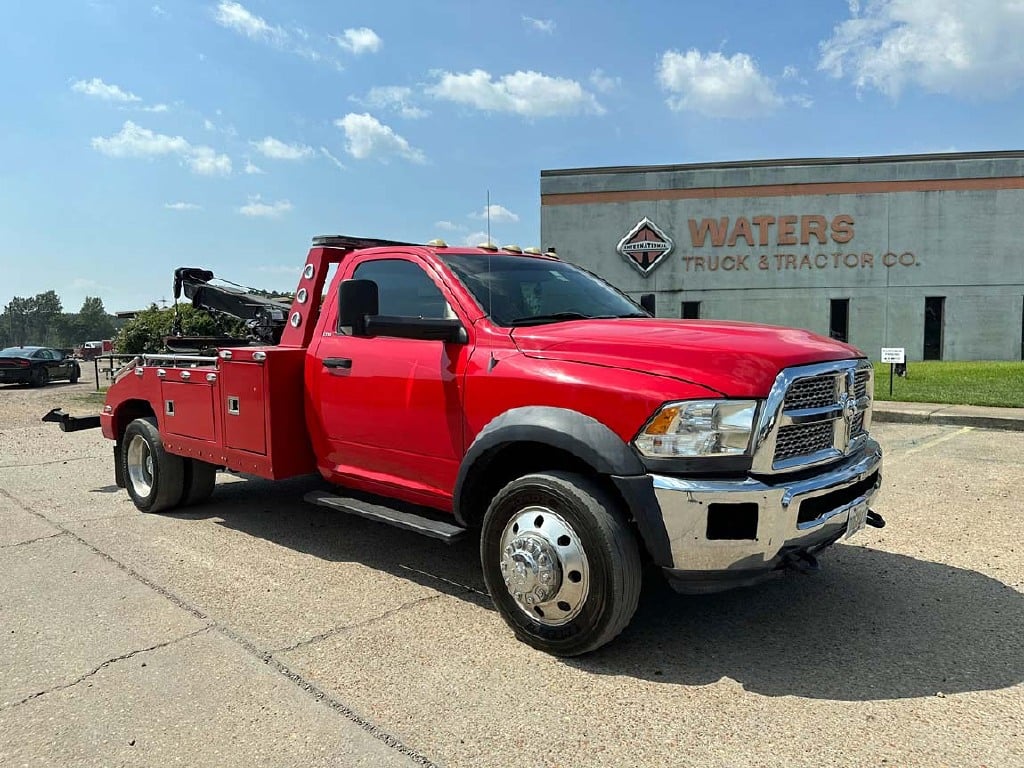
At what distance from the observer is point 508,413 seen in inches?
138

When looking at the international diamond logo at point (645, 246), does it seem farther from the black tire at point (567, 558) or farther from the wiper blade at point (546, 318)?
the black tire at point (567, 558)

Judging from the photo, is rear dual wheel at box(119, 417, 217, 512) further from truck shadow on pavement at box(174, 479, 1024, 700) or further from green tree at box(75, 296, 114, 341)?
green tree at box(75, 296, 114, 341)

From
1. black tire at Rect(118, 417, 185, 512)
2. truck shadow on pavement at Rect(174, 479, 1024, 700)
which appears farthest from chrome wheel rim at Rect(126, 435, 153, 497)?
truck shadow on pavement at Rect(174, 479, 1024, 700)

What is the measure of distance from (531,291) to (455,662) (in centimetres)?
209

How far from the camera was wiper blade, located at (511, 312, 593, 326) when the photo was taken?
12.9 ft

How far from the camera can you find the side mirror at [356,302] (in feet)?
12.7

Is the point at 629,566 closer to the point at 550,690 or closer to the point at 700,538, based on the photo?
the point at 700,538

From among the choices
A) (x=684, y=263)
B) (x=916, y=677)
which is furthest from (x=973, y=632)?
(x=684, y=263)

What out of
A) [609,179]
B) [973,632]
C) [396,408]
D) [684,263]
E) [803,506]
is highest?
[609,179]

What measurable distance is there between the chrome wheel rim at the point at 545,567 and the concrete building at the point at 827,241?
23.0 m

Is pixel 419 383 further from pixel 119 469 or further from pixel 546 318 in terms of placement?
pixel 119 469

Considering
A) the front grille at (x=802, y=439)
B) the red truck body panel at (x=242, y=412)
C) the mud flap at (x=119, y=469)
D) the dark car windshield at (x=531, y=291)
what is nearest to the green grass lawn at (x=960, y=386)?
the dark car windshield at (x=531, y=291)

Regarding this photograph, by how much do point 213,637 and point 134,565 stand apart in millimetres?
1509

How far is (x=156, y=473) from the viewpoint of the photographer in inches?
237
